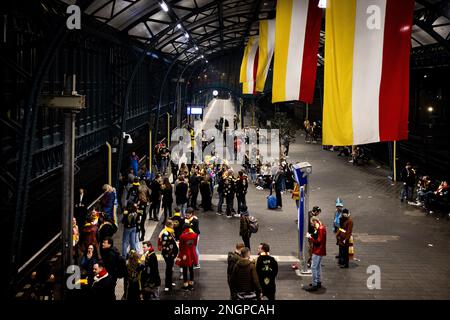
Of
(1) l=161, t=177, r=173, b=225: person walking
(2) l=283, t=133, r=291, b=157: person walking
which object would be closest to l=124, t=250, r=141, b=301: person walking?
(1) l=161, t=177, r=173, b=225: person walking

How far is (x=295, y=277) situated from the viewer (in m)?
11.2

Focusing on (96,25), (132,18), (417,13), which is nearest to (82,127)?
(96,25)

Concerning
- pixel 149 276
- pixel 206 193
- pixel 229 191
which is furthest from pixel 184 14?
pixel 149 276

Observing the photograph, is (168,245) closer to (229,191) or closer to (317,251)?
(317,251)

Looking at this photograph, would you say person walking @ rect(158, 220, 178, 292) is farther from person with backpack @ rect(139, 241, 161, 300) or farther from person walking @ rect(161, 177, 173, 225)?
person walking @ rect(161, 177, 173, 225)

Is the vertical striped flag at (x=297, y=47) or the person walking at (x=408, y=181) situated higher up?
the vertical striped flag at (x=297, y=47)

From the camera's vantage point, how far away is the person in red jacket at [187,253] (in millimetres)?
10242

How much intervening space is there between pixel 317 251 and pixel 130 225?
456cm

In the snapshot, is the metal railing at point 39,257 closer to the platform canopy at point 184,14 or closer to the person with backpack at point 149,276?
the person with backpack at point 149,276

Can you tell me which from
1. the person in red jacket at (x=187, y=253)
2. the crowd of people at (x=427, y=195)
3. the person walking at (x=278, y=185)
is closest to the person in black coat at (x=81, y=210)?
the person in red jacket at (x=187, y=253)

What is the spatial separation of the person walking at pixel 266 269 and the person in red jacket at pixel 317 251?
1.90 m

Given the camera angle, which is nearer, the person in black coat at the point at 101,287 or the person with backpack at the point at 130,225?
the person in black coat at the point at 101,287

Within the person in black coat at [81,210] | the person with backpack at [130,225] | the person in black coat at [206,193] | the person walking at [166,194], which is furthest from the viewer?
the person in black coat at [206,193]

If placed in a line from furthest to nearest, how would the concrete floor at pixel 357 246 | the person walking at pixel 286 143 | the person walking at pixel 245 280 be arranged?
1. the person walking at pixel 286 143
2. the concrete floor at pixel 357 246
3. the person walking at pixel 245 280
